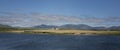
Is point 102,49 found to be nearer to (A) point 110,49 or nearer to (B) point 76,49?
(A) point 110,49

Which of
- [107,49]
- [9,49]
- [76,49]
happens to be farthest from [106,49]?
[9,49]

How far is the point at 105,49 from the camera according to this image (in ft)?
132

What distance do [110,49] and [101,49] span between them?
60.0 inches

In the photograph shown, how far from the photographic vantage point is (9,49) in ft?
125

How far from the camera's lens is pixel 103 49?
40.2 m

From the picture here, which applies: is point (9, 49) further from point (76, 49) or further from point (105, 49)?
point (105, 49)

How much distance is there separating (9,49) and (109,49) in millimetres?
16643

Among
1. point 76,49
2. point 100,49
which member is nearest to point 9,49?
point 76,49

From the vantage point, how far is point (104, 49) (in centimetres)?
4028

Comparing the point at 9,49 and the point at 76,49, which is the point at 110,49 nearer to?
the point at 76,49

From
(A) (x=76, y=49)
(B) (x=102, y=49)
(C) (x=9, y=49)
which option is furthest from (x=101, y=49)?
(C) (x=9, y=49)

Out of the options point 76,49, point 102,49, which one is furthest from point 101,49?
point 76,49

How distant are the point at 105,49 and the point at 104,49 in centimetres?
21

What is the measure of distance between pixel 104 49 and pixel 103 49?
209mm
